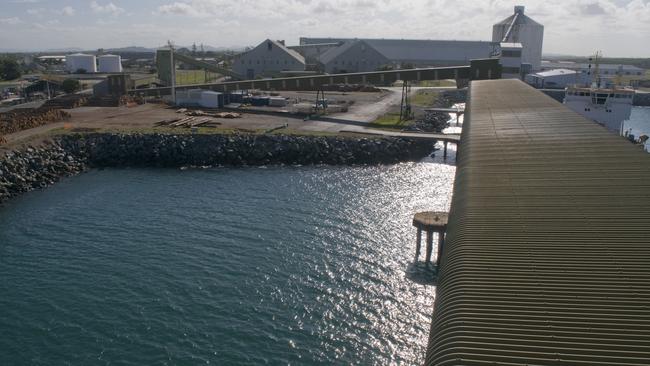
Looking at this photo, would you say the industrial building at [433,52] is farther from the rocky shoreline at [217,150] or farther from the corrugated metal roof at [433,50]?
the rocky shoreline at [217,150]

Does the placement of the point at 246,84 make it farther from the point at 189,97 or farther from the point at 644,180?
the point at 644,180

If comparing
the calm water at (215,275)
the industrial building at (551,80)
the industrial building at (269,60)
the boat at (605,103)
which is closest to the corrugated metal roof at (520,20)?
the industrial building at (551,80)

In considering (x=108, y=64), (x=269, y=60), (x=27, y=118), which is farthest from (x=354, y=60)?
(x=27, y=118)

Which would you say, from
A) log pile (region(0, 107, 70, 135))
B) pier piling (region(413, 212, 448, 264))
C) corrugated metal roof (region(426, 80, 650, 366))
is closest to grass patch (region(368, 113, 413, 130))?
pier piling (region(413, 212, 448, 264))

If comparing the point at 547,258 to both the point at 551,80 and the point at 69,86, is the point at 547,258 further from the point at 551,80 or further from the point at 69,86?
the point at 551,80

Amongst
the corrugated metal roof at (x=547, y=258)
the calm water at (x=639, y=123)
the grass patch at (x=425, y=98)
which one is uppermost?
the grass patch at (x=425, y=98)

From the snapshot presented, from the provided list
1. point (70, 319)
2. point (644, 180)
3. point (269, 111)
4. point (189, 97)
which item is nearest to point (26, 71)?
point (189, 97)
